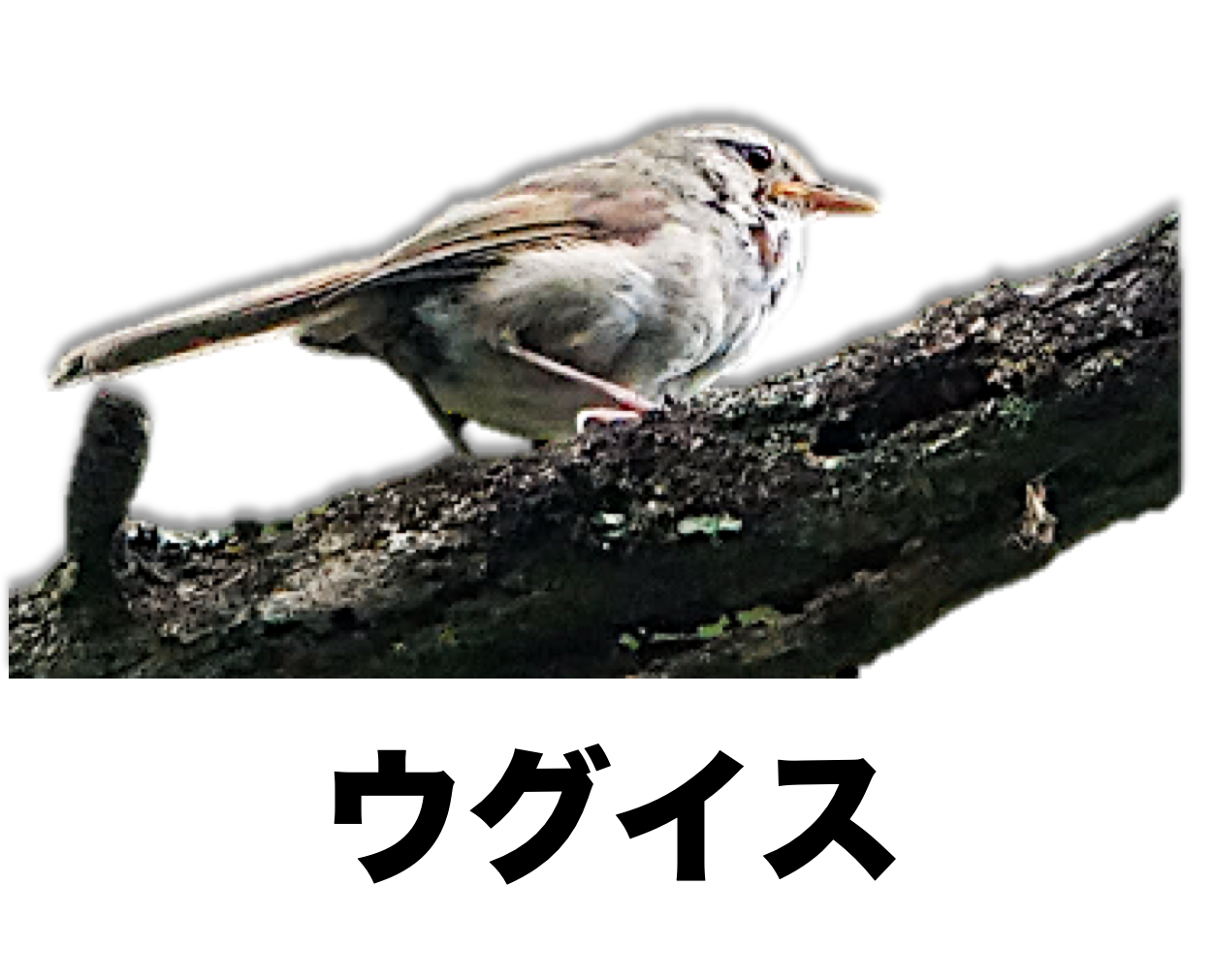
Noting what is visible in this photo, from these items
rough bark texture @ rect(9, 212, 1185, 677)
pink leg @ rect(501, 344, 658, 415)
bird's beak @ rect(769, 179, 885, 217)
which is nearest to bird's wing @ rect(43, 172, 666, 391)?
pink leg @ rect(501, 344, 658, 415)

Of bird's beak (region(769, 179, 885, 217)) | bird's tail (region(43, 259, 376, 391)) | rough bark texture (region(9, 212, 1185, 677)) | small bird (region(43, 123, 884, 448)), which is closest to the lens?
rough bark texture (region(9, 212, 1185, 677))

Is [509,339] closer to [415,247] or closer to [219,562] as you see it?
[415,247]

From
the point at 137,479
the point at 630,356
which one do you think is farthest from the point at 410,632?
the point at 630,356

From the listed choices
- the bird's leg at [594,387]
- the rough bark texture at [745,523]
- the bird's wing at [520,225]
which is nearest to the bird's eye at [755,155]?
the bird's wing at [520,225]

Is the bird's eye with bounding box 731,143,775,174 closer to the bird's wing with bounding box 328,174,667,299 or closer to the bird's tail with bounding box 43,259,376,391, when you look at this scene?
the bird's wing with bounding box 328,174,667,299

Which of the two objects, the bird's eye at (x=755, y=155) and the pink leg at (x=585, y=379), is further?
the bird's eye at (x=755, y=155)

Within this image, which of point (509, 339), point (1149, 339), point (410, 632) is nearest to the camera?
point (1149, 339)

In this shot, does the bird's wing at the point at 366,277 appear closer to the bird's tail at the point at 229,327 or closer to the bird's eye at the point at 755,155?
the bird's tail at the point at 229,327
